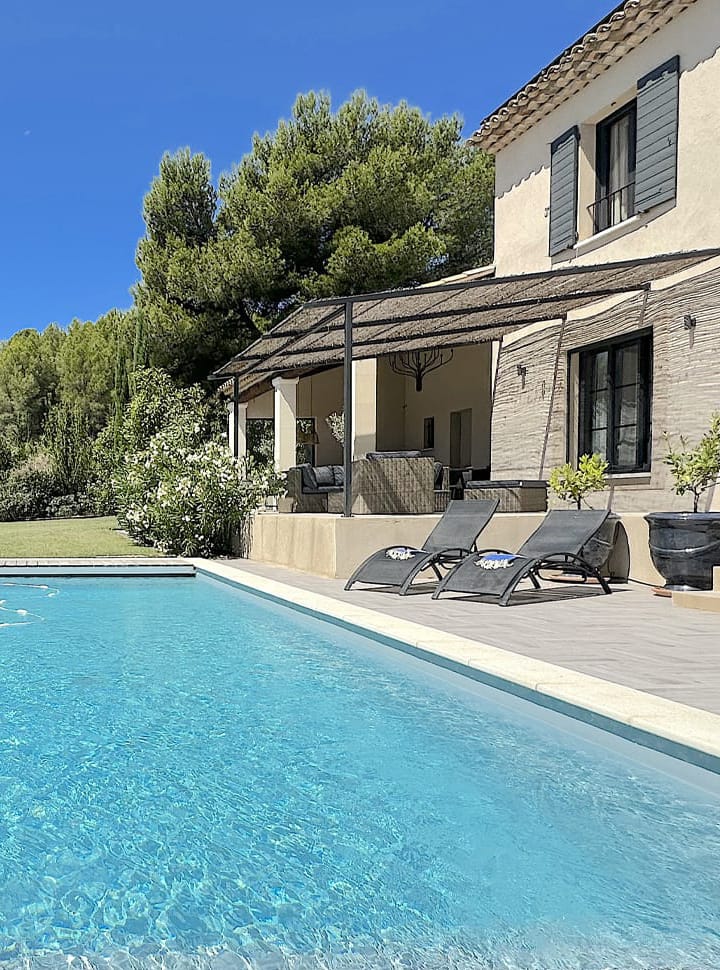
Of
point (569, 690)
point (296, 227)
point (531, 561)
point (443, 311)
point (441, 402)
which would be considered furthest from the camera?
point (296, 227)

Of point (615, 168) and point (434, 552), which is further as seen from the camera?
point (615, 168)

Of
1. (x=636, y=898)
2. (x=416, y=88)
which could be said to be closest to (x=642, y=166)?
(x=636, y=898)

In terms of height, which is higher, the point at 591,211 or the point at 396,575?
the point at 591,211

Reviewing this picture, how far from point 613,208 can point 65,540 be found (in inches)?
493

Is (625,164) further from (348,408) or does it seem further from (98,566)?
(98,566)

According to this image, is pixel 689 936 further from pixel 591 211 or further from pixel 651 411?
pixel 591 211

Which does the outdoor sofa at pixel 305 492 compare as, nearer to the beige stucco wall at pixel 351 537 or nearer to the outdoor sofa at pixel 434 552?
the beige stucco wall at pixel 351 537

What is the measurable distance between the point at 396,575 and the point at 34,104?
86.4 feet

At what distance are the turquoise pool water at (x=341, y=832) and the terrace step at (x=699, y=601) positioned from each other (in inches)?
136

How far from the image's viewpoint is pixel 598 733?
431 centimetres

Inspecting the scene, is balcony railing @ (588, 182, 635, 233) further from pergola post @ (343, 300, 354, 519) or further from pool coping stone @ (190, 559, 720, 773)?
pool coping stone @ (190, 559, 720, 773)

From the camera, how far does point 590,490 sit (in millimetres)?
11289

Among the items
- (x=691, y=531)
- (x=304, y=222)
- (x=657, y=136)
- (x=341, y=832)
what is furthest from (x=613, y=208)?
(x=304, y=222)

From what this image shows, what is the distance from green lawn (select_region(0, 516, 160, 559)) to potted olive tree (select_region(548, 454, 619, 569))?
775 cm
